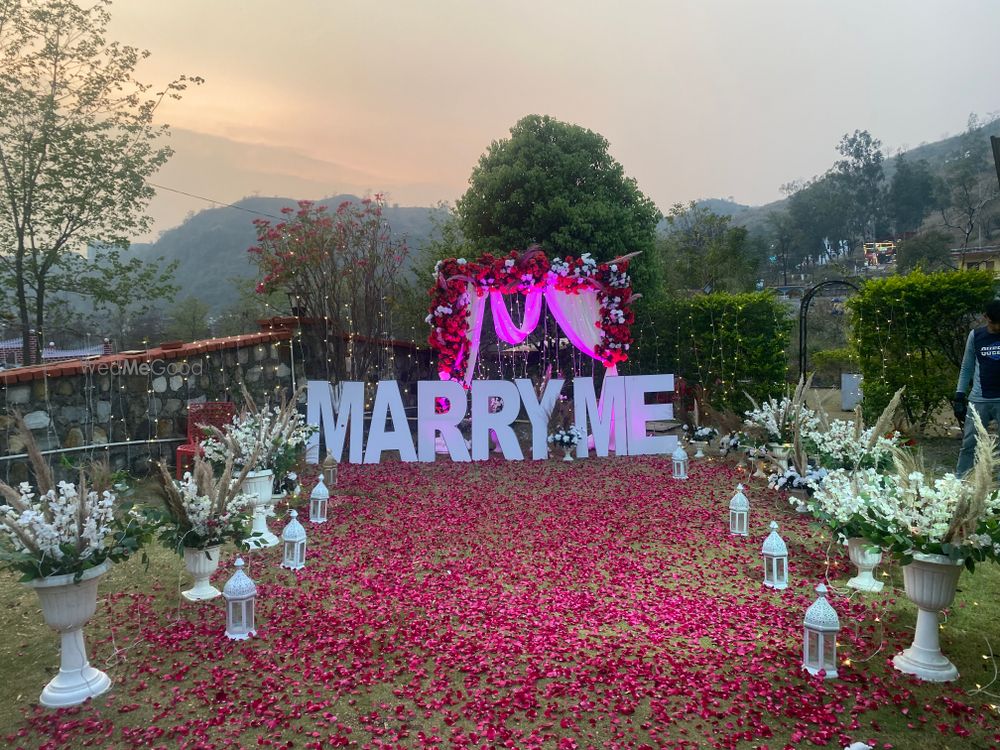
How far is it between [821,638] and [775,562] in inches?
48.7

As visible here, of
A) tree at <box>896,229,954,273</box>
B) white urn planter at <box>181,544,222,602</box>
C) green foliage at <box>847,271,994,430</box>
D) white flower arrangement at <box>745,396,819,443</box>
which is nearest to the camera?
white urn planter at <box>181,544,222,602</box>

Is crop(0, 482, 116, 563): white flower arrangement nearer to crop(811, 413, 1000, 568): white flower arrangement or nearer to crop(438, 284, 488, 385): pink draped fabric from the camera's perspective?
crop(811, 413, 1000, 568): white flower arrangement

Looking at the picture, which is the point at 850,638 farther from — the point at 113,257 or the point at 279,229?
the point at 113,257

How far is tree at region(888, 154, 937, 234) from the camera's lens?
1836 inches

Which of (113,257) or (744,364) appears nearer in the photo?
(744,364)

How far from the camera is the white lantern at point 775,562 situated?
14.6 ft

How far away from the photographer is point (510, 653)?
3.57 meters

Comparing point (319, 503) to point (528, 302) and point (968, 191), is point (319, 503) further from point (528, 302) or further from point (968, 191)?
point (968, 191)

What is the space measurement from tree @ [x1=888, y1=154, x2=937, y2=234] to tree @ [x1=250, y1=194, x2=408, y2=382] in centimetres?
4701

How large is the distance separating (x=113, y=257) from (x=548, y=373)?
28.0 ft

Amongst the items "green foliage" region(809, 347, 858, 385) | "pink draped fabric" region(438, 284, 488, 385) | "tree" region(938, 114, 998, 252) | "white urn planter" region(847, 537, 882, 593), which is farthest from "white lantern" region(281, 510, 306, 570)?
"tree" region(938, 114, 998, 252)

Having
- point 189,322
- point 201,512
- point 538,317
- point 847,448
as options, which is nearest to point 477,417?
point 538,317

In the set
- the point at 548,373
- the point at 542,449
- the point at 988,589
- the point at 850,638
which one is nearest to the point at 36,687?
the point at 850,638

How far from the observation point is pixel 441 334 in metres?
9.85
